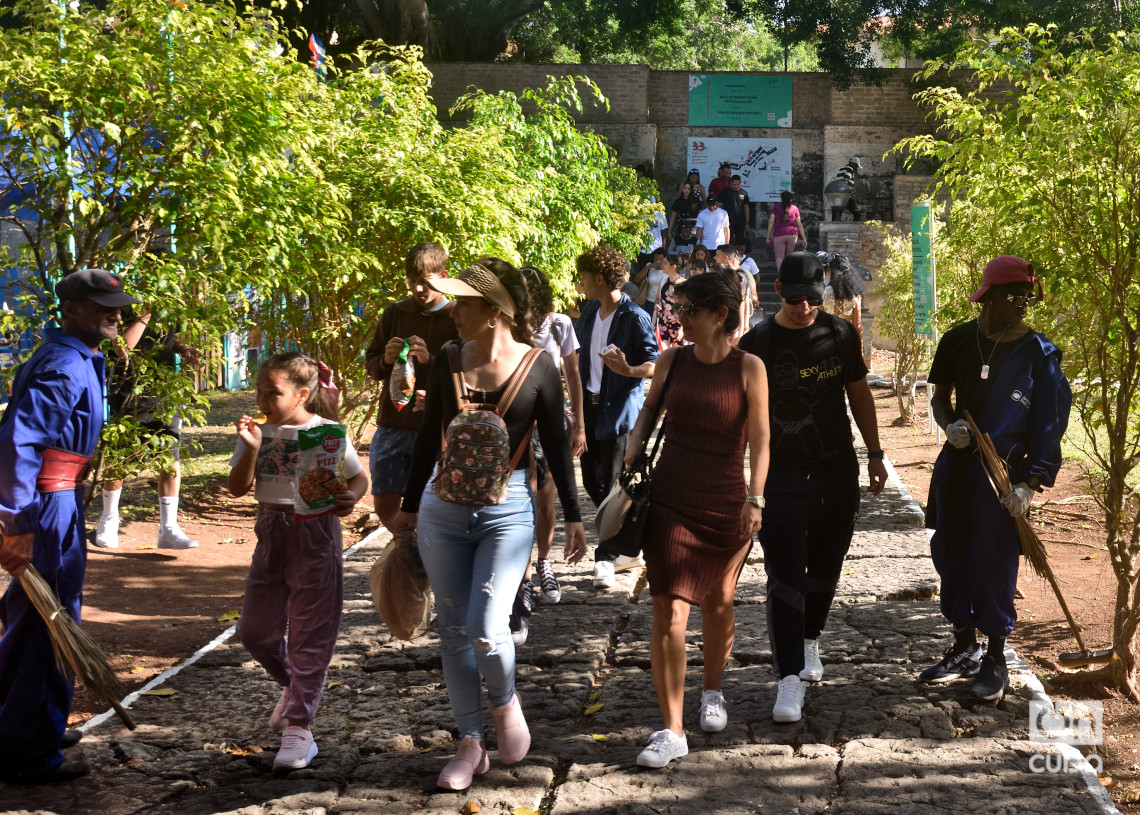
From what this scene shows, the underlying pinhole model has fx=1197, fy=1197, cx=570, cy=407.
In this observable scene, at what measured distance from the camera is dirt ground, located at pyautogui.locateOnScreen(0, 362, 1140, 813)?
17.3 feet

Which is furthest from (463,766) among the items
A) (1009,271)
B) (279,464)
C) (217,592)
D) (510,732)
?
(217,592)

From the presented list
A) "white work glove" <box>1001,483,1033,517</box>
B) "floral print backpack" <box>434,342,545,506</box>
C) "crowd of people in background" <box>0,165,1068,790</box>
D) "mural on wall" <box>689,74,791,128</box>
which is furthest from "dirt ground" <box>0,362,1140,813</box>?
"mural on wall" <box>689,74,791,128</box>

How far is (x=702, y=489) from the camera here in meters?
4.38

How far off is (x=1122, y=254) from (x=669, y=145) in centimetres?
2587

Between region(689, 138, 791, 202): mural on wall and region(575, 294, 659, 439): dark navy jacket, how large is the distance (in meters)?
22.9

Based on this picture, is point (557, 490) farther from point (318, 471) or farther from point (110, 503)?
point (110, 503)

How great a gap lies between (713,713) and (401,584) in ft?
4.31

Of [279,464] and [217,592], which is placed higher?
[279,464]

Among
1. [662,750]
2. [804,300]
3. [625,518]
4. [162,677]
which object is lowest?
[162,677]

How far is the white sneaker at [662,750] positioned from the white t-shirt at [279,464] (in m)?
1.44

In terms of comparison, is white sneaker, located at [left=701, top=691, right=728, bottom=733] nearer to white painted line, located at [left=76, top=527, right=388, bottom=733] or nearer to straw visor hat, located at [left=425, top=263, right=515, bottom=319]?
straw visor hat, located at [left=425, top=263, right=515, bottom=319]

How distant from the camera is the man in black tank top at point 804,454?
4742 mm

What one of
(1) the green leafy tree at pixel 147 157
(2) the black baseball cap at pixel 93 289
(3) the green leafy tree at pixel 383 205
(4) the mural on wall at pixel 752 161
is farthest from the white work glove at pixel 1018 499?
(4) the mural on wall at pixel 752 161

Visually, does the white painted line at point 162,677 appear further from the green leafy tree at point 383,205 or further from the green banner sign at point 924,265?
the green banner sign at point 924,265
